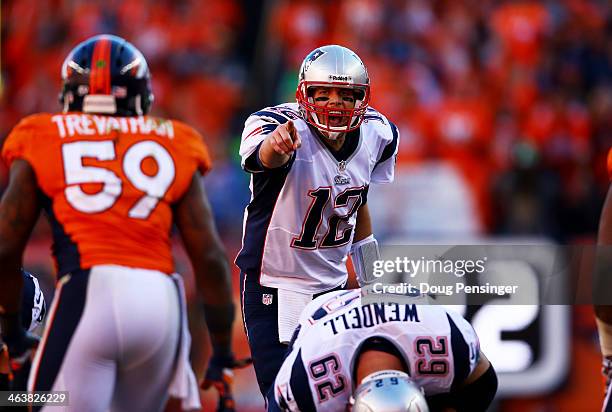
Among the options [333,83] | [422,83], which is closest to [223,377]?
[333,83]

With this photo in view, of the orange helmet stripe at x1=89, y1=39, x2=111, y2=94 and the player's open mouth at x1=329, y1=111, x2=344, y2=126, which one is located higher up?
the orange helmet stripe at x1=89, y1=39, x2=111, y2=94

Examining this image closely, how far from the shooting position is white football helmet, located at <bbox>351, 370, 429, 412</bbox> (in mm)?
3639

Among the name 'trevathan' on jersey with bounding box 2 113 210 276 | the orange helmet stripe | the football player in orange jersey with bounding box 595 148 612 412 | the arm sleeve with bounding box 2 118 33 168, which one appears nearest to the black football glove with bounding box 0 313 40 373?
the name 'trevathan' on jersey with bounding box 2 113 210 276

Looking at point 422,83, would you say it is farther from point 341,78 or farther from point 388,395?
point 388,395

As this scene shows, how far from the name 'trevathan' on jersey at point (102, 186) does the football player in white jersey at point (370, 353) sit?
28.2 inches

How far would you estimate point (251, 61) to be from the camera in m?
13.5

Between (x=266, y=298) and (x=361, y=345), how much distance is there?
120 centimetres

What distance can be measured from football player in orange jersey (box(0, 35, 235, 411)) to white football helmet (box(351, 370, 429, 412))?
0.88 m

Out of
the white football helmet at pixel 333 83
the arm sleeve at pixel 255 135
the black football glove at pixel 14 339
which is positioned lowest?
the black football glove at pixel 14 339

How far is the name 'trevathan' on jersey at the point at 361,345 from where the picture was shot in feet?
13.0

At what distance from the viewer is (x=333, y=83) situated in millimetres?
4957

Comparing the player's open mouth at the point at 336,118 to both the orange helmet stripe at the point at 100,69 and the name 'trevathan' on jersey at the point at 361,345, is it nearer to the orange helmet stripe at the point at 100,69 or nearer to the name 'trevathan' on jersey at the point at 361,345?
the orange helmet stripe at the point at 100,69

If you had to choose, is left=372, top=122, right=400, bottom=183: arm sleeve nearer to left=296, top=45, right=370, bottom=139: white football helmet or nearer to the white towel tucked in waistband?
left=296, top=45, right=370, bottom=139: white football helmet

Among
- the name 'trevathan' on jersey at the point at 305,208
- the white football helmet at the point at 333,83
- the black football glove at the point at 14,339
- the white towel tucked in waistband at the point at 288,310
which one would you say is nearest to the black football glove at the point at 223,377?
the white towel tucked in waistband at the point at 288,310
